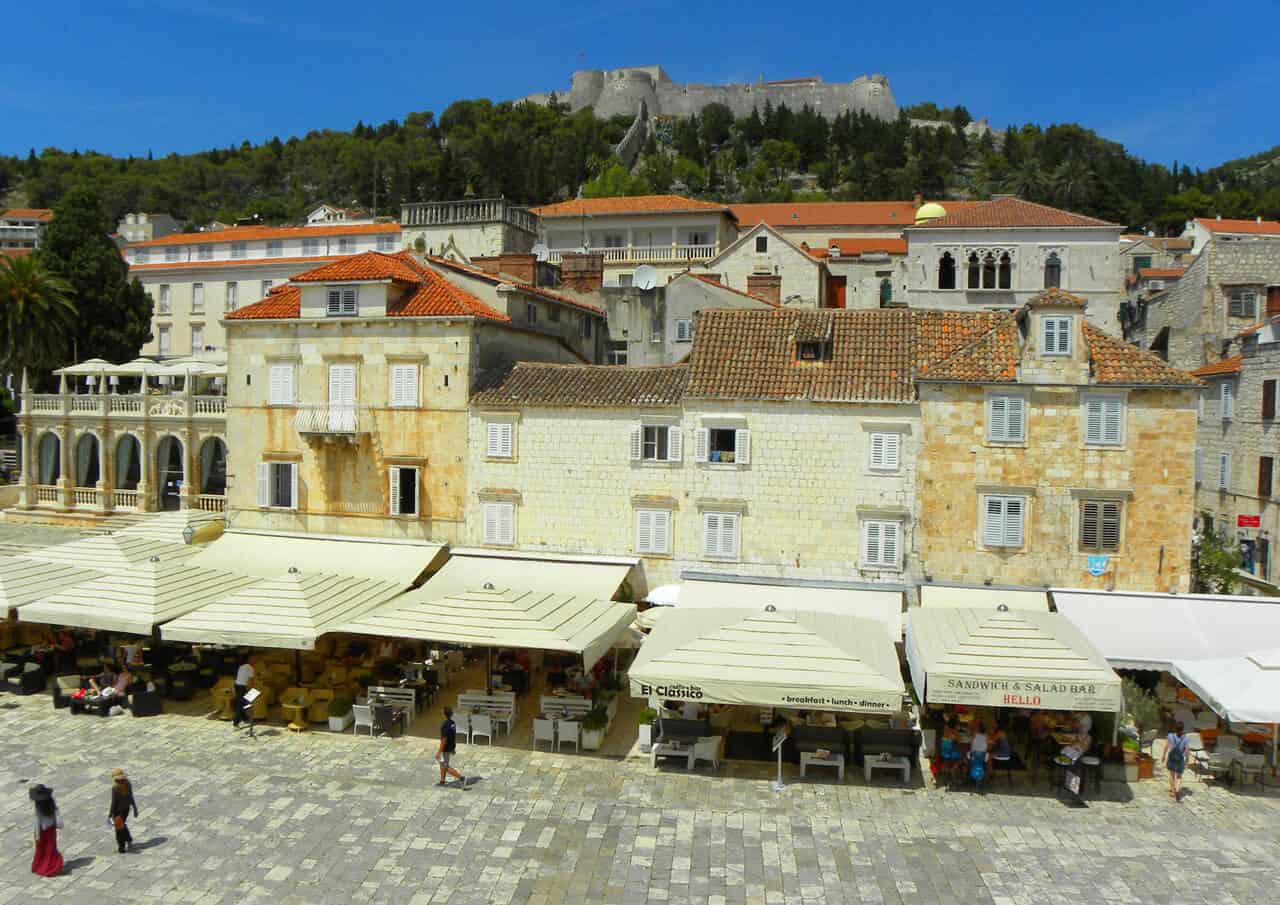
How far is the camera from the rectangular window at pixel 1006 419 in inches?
964

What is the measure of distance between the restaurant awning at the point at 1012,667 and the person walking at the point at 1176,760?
1752mm

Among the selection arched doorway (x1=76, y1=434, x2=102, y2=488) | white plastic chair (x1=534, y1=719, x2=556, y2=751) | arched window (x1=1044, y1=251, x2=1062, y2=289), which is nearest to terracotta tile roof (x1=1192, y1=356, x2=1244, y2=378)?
arched window (x1=1044, y1=251, x2=1062, y2=289)

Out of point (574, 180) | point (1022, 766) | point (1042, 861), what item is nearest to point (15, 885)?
point (1042, 861)

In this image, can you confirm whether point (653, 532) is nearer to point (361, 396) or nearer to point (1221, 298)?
point (361, 396)

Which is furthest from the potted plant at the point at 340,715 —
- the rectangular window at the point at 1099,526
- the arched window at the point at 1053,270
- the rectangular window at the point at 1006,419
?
the arched window at the point at 1053,270

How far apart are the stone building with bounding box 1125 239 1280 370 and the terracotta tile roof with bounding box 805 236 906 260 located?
2252cm

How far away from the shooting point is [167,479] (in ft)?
138

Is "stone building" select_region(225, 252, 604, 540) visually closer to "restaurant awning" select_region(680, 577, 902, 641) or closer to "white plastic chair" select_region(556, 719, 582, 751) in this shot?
"restaurant awning" select_region(680, 577, 902, 641)

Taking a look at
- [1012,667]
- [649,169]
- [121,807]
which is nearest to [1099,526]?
[1012,667]

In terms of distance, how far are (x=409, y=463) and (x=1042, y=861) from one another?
19.4 meters

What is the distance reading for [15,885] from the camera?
1399 centimetres

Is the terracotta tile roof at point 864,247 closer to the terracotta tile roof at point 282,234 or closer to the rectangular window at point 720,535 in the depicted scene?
the terracotta tile roof at point 282,234

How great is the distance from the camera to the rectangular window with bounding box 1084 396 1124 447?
2403 centimetres

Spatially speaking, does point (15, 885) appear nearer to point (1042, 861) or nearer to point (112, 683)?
point (112, 683)
